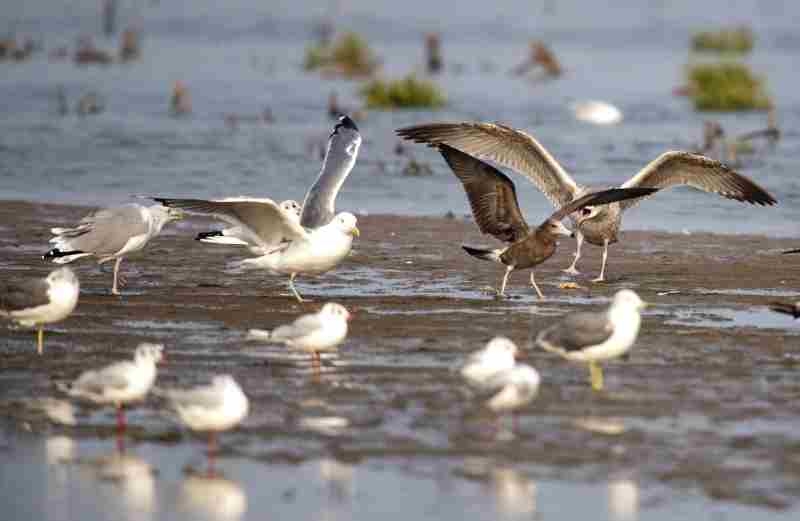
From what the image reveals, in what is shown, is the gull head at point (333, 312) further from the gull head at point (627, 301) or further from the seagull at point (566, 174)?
the seagull at point (566, 174)

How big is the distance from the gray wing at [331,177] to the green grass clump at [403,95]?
57.3ft

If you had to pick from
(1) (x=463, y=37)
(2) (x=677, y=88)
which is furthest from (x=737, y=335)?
(1) (x=463, y=37)

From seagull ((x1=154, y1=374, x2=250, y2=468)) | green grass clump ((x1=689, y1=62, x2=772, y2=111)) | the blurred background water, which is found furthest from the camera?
green grass clump ((x1=689, y1=62, x2=772, y2=111))

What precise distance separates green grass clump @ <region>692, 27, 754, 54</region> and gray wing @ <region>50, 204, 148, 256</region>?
3969 centimetres

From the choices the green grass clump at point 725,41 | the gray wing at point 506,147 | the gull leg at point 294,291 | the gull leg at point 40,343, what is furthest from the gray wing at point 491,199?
the green grass clump at point 725,41

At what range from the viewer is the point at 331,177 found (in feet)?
48.9

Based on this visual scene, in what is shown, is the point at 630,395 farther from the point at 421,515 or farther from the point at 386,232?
the point at 386,232

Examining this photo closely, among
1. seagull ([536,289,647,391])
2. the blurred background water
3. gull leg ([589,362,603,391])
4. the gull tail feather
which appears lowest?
gull leg ([589,362,603,391])

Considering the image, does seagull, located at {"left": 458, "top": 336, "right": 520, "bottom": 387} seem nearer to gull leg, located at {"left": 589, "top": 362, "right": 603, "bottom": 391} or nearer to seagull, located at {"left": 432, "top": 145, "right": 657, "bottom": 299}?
gull leg, located at {"left": 589, "top": 362, "right": 603, "bottom": 391}

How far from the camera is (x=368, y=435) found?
9.59m

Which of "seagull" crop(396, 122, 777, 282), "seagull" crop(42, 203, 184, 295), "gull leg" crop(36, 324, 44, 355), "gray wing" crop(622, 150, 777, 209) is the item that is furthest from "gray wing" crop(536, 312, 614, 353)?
"gray wing" crop(622, 150, 777, 209)

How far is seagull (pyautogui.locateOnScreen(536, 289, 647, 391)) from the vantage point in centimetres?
1042

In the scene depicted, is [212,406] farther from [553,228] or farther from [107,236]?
[553,228]

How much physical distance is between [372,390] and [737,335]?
128 inches
